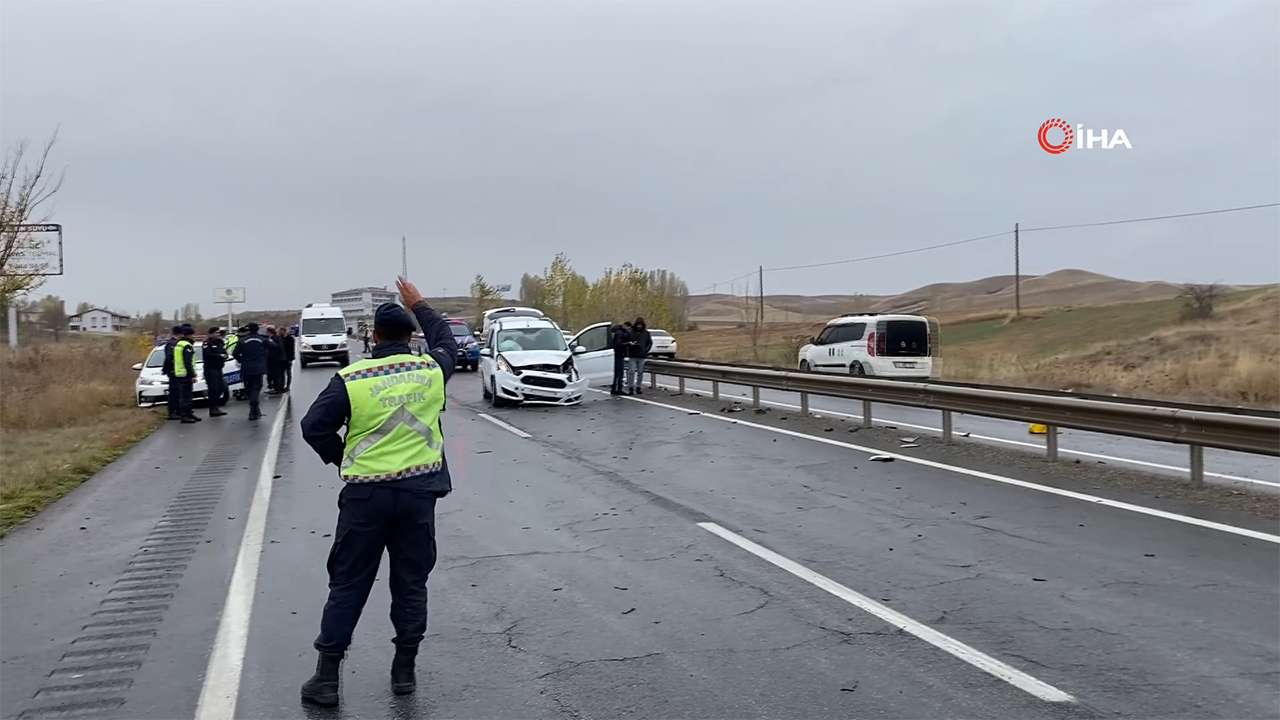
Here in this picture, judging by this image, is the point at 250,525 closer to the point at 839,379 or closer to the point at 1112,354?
the point at 839,379

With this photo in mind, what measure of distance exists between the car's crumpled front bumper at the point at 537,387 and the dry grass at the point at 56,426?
682cm

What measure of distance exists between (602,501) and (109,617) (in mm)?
4648

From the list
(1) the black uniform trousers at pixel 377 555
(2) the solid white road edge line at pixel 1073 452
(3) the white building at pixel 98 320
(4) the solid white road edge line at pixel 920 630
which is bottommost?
(4) the solid white road edge line at pixel 920 630

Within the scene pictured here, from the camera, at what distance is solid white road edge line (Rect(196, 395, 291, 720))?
479cm

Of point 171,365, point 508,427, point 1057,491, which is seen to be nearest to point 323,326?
point 171,365

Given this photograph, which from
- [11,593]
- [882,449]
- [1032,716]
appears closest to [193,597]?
[11,593]

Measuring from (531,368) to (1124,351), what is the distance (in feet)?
82.8

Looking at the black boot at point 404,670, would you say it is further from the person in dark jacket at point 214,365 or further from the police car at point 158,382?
the police car at point 158,382

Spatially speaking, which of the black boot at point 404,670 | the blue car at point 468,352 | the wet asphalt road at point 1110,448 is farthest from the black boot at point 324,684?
the blue car at point 468,352

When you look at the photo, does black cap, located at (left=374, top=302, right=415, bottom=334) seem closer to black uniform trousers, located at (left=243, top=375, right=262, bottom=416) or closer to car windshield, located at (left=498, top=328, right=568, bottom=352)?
black uniform trousers, located at (left=243, top=375, right=262, bottom=416)

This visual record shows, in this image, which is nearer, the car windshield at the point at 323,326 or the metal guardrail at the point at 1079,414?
the metal guardrail at the point at 1079,414

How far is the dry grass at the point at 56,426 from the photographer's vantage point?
1184 centimetres

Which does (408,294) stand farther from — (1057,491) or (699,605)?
(1057,491)

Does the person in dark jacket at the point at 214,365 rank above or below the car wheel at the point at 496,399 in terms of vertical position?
above
